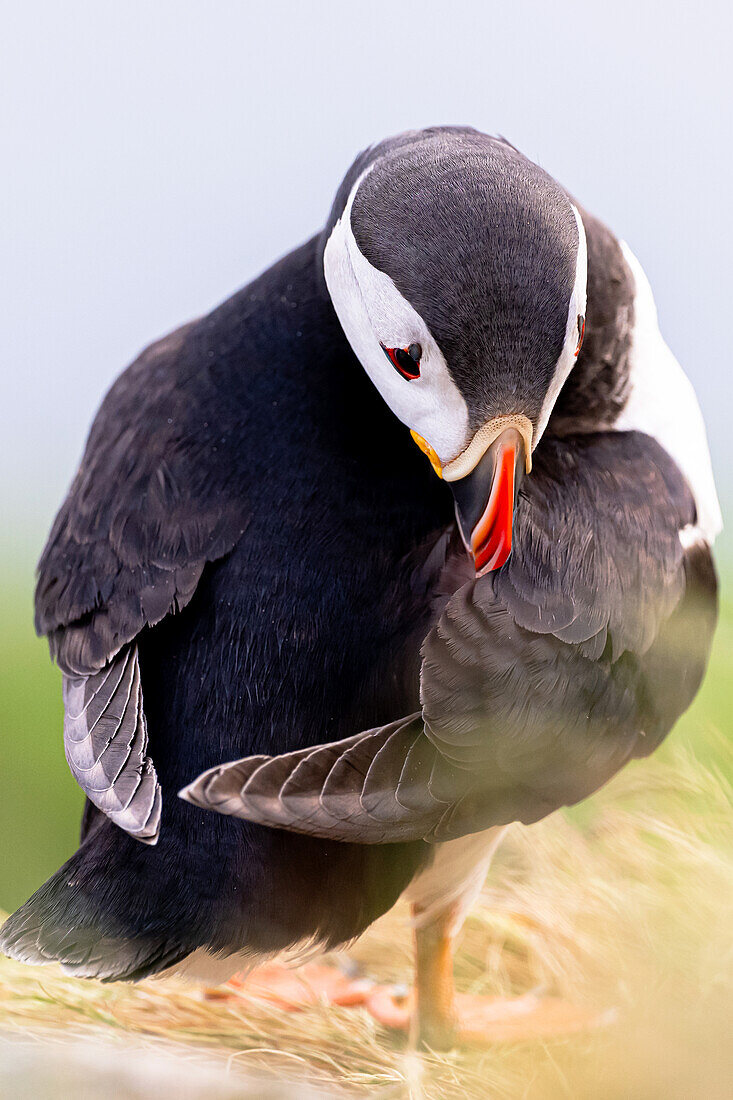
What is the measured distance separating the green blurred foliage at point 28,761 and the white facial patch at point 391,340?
45cm

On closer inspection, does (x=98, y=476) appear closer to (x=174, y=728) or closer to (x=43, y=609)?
(x=43, y=609)

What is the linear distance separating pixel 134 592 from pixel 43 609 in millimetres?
143

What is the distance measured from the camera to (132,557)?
1.07m

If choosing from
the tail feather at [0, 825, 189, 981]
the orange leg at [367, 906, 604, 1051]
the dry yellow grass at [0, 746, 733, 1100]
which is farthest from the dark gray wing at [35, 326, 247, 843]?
the orange leg at [367, 906, 604, 1051]

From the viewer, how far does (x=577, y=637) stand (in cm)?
99

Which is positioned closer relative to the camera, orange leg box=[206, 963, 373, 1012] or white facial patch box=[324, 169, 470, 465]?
white facial patch box=[324, 169, 470, 465]

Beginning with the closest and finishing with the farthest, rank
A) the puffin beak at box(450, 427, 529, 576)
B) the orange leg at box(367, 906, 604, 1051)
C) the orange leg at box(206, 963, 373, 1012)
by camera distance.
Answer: the puffin beak at box(450, 427, 529, 576)
the orange leg at box(367, 906, 604, 1051)
the orange leg at box(206, 963, 373, 1012)

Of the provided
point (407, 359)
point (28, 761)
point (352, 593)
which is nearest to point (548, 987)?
point (352, 593)

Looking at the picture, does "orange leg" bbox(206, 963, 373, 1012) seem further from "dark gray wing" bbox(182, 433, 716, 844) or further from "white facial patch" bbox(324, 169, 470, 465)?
"white facial patch" bbox(324, 169, 470, 465)

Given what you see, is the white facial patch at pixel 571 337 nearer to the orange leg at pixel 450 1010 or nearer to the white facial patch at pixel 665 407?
the white facial patch at pixel 665 407

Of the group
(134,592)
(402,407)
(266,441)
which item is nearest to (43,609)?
(134,592)

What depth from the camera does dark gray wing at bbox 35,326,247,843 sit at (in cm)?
102

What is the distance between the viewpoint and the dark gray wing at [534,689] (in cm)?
93

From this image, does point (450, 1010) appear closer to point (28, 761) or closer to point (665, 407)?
point (28, 761)
